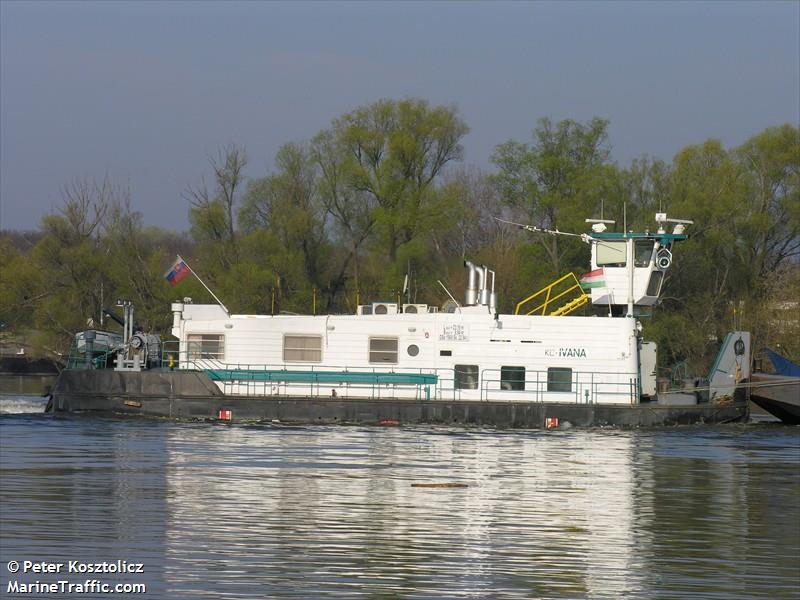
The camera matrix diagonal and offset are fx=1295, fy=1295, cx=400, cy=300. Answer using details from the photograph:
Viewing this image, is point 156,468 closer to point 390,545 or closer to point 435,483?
point 435,483

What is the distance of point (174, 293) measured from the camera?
58469 mm

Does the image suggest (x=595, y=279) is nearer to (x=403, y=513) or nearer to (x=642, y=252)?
(x=642, y=252)

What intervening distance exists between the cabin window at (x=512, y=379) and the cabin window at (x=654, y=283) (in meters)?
4.13

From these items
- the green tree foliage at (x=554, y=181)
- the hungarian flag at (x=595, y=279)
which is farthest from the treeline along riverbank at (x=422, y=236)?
the hungarian flag at (x=595, y=279)

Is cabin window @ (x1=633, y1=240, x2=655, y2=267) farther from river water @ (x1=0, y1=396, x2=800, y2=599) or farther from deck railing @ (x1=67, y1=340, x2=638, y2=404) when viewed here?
river water @ (x1=0, y1=396, x2=800, y2=599)

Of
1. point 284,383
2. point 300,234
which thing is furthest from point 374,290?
point 284,383

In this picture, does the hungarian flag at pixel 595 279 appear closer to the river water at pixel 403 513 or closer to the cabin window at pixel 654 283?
the cabin window at pixel 654 283

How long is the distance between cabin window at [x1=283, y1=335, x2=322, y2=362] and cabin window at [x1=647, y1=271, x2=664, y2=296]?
886 centimetres

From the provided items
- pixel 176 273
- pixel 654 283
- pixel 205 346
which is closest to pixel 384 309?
pixel 205 346

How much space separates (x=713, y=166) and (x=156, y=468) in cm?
3984

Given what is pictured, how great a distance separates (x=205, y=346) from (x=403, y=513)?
52.6ft

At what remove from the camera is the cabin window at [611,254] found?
34594 millimetres

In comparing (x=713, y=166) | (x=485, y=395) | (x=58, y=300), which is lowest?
(x=485, y=395)

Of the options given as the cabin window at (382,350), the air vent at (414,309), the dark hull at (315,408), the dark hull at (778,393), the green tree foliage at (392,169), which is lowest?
the dark hull at (315,408)
